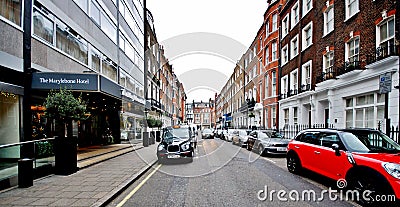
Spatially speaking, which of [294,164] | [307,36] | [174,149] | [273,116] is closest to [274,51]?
[273,116]

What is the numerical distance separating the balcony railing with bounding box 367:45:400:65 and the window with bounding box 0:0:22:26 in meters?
14.8

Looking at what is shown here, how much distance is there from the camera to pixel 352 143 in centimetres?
675

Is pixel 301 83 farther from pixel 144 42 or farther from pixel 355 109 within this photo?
pixel 144 42

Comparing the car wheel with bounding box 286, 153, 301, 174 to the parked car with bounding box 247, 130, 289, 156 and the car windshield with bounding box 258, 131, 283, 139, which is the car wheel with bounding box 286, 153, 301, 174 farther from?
the car windshield with bounding box 258, 131, 283, 139

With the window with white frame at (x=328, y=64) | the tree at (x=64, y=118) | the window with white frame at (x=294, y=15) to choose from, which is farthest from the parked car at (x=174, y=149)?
the window with white frame at (x=294, y=15)

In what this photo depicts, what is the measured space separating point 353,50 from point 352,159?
35.5ft

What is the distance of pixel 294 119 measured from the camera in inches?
920

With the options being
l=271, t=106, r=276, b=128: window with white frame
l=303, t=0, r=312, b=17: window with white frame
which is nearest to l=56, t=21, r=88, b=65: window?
l=303, t=0, r=312, b=17: window with white frame

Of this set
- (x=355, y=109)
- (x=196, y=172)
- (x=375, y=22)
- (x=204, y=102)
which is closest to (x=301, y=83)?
(x=355, y=109)

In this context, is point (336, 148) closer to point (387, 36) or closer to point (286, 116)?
point (387, 36)

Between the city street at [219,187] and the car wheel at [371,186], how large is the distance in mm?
377

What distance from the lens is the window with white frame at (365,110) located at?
492 inches

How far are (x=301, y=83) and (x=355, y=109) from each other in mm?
7583

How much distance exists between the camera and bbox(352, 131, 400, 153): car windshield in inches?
255
